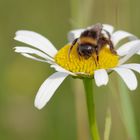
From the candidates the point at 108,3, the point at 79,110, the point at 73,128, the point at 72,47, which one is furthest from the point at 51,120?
the point at 72,47

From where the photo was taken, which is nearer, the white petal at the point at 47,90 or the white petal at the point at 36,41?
the white petal at the point at 47,90

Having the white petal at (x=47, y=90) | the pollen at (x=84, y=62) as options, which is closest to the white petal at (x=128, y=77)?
the pollen at (x=84, y=62)

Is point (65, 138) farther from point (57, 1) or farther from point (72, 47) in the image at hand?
point (57, 1)

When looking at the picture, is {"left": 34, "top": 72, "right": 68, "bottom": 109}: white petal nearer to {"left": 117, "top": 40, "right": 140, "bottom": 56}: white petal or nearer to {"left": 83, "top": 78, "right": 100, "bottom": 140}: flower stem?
{"left": 83, "top": 78, "right": 100, "bottom": 140}: flower stem

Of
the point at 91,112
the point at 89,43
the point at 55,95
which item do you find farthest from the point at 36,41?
the point at 55,95

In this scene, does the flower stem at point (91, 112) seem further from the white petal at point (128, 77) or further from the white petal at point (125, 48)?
the white petal at point (125, 48)

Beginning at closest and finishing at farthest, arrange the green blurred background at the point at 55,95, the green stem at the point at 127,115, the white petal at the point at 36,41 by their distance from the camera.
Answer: the green stem at the point at 127,115 → the white petal at the point at 36,41 → the green blurred background at the point at 55,95

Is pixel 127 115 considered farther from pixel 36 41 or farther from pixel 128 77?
pixel 36 41
